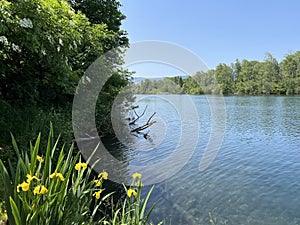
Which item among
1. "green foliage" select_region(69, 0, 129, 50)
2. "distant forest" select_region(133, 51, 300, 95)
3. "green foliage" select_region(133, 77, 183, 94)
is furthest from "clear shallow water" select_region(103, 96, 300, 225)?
"distant forest" select_region(133, 51, 300, 95)

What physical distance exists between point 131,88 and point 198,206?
8997 mm

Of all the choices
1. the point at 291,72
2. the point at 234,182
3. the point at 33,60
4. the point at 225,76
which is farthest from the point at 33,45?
the point at 225,76

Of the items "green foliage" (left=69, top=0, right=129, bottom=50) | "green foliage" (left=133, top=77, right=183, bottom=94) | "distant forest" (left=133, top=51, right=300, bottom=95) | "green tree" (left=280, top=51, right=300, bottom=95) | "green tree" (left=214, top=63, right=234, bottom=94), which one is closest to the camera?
"green foliage" (left=69, top=0, right=129, bottom=50)

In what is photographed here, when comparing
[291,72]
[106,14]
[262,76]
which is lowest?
[106,14]

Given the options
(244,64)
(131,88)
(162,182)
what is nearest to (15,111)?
(162,182)

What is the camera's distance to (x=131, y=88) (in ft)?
45.4

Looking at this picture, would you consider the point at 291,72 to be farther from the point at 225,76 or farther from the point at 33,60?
the point at 33,60

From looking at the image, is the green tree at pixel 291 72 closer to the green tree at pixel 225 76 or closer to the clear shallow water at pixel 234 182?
the green tree at pixel 225 76

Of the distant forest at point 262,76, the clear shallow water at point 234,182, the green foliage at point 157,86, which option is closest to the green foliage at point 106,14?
the green foliage at point 157,86

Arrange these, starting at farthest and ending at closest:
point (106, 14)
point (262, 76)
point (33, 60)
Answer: point (262, 76)
point (106, 14)
point (33, 60)

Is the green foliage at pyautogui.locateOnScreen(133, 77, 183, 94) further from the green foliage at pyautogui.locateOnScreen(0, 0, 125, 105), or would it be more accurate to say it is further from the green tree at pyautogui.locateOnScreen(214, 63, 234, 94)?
the green tree at pyautogui.locateOnScreen(214, 63, 234, 94)

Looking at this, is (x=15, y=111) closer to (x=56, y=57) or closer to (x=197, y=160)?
(x=56, y=57)

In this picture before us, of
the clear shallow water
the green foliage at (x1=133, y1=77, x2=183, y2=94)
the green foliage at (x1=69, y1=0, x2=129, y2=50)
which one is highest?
the green foliage at (x1=69, y1=0, x2=129, y2=50)

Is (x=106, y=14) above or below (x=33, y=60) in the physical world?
above
